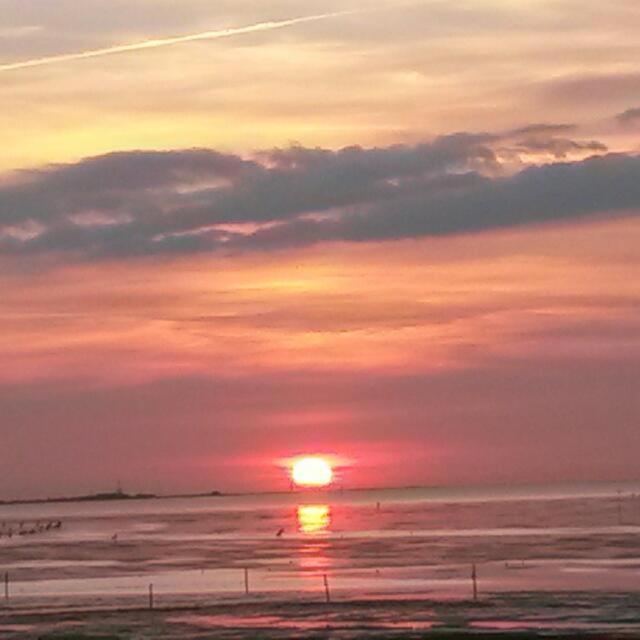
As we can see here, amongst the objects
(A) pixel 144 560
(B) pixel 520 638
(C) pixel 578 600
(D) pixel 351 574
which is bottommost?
(B) pixel 520 638

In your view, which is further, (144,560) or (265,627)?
(144,560)

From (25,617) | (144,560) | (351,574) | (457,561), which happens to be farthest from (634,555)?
(25,617)

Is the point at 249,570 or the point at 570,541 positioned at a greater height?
the point at 570,541

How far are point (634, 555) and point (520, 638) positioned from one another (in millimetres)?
72948

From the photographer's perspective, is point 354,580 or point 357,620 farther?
point 354,580

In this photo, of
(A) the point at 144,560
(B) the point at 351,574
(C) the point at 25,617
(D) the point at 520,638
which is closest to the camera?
(D) the point at 520,638

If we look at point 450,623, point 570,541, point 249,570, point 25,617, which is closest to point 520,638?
point 450,623

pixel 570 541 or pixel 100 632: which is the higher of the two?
pixel 570 541

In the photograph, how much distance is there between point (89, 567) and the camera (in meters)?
150

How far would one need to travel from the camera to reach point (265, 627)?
83.6 m

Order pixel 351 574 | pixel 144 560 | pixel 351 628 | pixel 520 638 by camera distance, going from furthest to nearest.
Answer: pixel 144 560, pixel 351 574, pixel 351 628, pixel 520 638

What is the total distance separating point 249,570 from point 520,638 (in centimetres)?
6343

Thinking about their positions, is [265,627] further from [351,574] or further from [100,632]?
[351,574]

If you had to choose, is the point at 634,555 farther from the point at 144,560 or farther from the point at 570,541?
the point at 144,560
